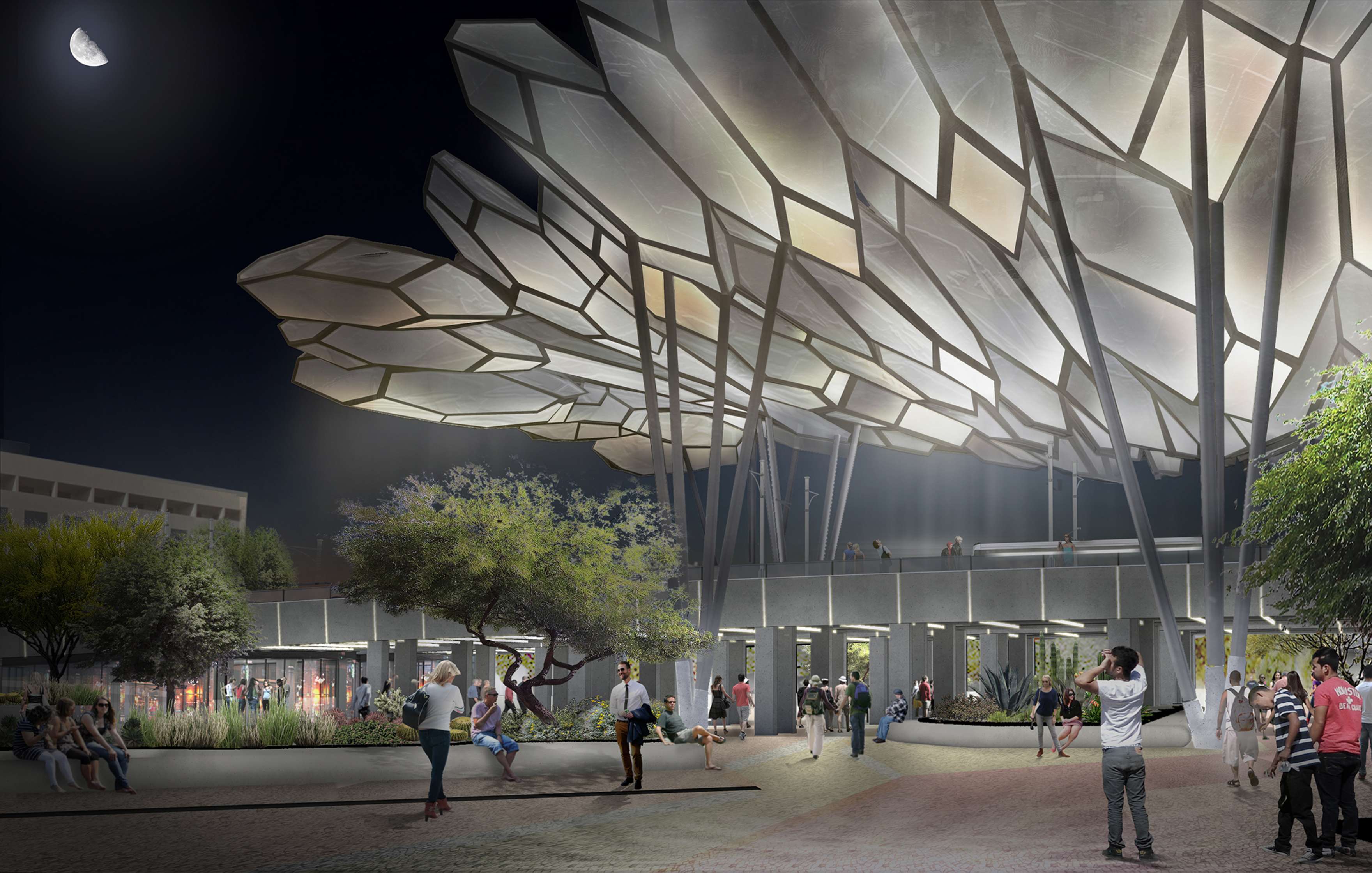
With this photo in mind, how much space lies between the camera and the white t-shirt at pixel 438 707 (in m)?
11.4

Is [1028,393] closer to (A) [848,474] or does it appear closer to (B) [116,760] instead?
(A) [848,474]

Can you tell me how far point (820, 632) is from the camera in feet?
126

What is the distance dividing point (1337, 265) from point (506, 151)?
1719cm

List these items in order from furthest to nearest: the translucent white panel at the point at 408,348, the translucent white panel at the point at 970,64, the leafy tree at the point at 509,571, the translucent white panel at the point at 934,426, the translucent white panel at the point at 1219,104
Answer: the translucent white panel at the point at 934,426, the translucent white panel at the point at 408,348, the leafy tree at the point at 509,571, the translucent white panel at the point at 970,64, the translucent white panel at the point at 1219,104

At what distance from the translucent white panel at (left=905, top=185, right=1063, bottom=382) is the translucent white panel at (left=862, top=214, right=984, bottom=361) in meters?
0.39

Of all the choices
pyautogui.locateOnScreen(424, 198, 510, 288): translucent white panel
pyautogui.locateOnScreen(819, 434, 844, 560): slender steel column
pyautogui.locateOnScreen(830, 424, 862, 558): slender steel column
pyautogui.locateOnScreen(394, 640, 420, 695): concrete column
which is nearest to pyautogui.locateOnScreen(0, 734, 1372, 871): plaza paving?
pyautogui.locateOnScreen(424, 198, 510, 288): translucent white panel

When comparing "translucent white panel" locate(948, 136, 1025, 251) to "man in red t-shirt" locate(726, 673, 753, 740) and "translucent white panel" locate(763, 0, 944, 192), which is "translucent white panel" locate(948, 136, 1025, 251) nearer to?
"translucent white panel" locate(763, 0, 944, 192)

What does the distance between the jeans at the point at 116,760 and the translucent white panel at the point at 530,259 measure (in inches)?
706

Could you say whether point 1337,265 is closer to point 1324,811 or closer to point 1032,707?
point 1032,707

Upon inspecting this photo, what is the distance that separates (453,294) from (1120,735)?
2608 centimetres

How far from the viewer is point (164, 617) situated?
2906 centimetres

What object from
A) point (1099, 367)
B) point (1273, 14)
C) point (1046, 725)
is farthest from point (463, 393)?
point (1273, 14)

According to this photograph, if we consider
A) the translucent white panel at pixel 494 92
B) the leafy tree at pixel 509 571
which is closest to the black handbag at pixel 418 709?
the leafy tree at pixel 509 571

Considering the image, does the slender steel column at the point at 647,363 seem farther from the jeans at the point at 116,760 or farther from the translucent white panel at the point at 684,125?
the jeans at the point at 116,760
